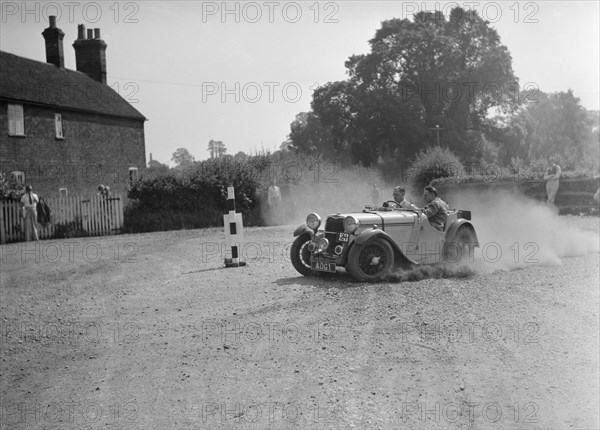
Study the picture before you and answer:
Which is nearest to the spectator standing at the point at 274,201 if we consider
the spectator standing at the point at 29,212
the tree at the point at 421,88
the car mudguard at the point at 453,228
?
the spectator standing at the point at 29,212

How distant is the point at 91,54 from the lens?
4431 centimetres

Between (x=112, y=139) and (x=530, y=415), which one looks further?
(x=112, y=139)

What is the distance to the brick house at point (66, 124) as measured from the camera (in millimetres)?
34875

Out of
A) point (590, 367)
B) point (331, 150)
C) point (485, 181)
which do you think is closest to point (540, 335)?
point (590, 367)

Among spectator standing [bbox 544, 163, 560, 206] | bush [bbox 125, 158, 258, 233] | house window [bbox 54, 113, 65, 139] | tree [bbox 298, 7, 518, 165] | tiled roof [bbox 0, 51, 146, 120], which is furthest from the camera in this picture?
tree [bbox 298, 7, 518, 165]

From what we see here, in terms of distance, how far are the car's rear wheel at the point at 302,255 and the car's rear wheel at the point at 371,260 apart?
119cm

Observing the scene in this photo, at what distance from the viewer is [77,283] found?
40.2ft

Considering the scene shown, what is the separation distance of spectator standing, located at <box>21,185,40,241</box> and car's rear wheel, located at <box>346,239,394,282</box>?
1640 cm

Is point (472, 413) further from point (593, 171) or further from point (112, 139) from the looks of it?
point (112, 139)

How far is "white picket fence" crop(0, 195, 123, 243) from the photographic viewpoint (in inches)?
922

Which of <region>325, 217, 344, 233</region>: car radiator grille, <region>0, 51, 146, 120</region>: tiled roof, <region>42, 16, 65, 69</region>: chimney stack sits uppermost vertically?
<region>42, 16, 65, 69</region>: chimney stack

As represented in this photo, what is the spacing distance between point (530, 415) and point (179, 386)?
10.4 ft

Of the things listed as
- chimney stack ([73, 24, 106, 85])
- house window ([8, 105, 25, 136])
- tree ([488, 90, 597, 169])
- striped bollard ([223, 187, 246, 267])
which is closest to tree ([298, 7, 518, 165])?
tree ([488, 90, 597, 169])

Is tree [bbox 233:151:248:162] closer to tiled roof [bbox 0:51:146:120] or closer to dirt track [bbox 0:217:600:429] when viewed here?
tiled roof [bbox 0:51:146:120]
